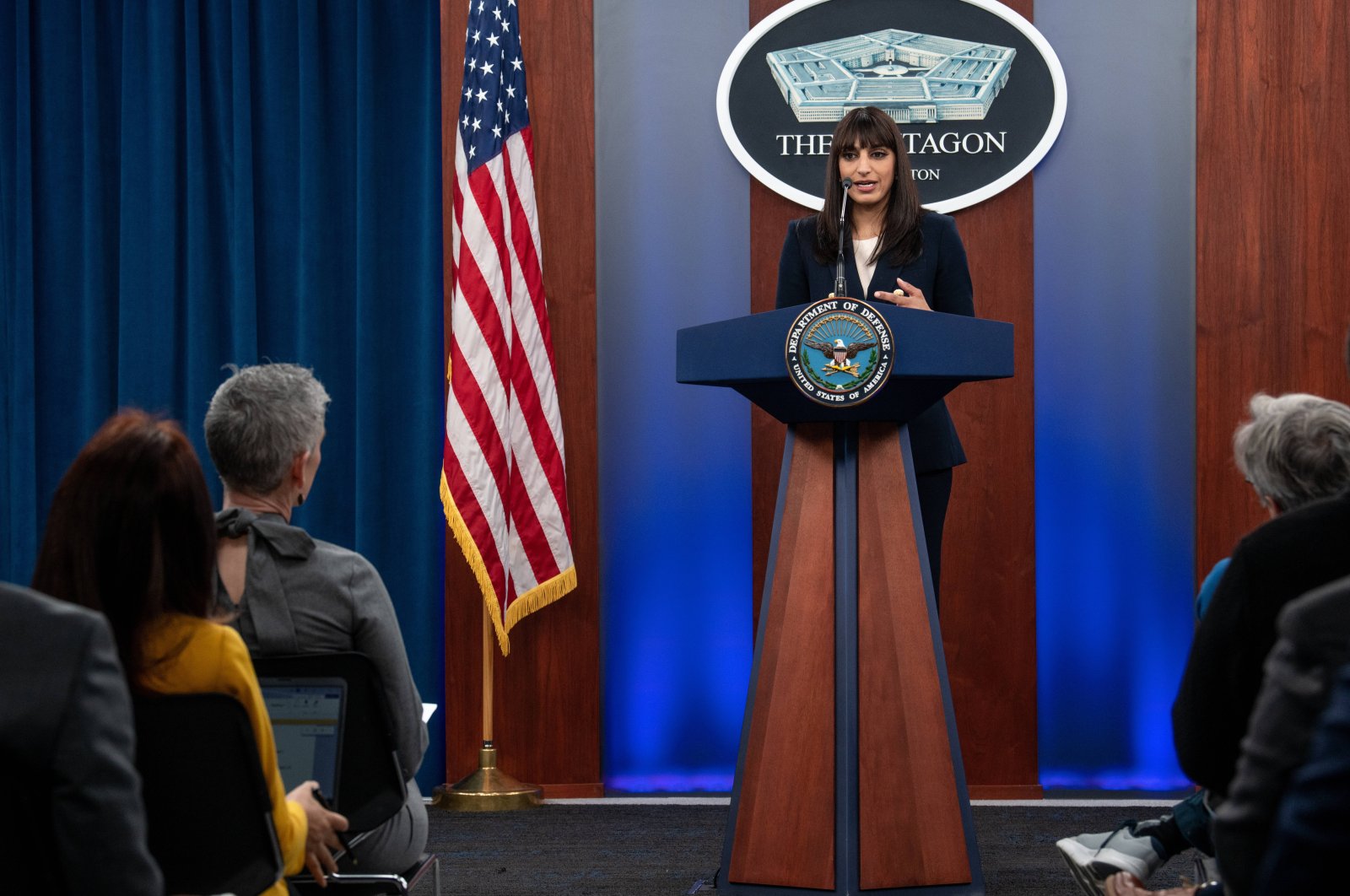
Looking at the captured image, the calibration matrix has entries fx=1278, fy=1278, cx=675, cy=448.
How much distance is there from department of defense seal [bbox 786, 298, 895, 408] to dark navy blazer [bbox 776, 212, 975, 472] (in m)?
0.53

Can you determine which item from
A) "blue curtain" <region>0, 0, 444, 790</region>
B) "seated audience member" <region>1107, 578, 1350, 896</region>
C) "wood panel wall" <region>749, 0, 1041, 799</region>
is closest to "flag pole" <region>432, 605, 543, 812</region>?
"blue curtain" <region>0, 0, 444, 790</region>

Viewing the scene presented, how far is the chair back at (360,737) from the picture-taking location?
66.7 inches

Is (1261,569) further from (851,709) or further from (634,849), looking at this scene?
(634,849)

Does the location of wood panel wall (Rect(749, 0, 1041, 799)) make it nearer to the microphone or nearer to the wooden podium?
the microphone

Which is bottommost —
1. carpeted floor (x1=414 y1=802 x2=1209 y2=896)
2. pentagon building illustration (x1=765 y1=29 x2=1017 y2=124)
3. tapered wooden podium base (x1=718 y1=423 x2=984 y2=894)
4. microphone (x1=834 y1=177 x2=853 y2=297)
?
carpeted floor (x1=414 y1=802 x2=1209 y2=896)

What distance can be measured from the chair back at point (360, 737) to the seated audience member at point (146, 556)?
36 centimetres

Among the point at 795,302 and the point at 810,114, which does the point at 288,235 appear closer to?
the point at 810,114

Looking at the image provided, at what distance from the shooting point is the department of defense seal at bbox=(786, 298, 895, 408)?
2.35 meters

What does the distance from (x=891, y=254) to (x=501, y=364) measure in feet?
4.43

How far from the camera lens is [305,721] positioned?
169 centimetres

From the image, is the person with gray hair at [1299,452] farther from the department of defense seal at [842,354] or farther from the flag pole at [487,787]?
the flag pole at [487,787]

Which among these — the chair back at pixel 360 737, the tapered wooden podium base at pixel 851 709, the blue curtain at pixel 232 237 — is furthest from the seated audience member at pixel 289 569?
the blue curtain at pixel 232 237

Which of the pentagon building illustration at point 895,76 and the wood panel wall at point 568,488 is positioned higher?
the pentagon building illustration at point 895,76

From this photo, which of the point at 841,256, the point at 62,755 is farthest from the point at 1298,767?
the point at 841,256
